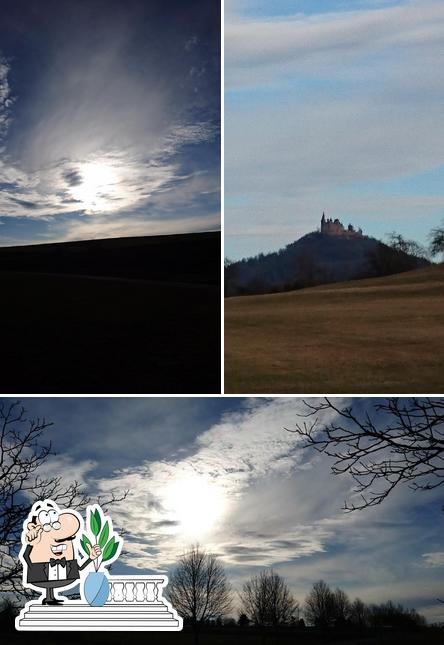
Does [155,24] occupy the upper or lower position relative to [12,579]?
upper

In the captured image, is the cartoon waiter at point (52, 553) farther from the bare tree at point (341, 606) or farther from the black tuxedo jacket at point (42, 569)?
the bare tree at point (341, 606)

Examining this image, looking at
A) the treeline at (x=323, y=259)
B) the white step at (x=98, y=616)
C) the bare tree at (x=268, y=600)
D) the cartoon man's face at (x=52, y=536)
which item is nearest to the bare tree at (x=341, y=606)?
the bare tree at (x=268, y=600)

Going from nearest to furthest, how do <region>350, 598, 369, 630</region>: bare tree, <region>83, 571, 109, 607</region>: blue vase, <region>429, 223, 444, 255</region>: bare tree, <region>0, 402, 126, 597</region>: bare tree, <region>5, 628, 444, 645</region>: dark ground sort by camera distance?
<region>83, 571, 109, 607</region>: blue vase < <region>5, 628, 444, 645</region>: dark ground < <region>350, 598, 369, 630</region>: bare tree < <region>0, 402, 126, 597</region>: bare tree < <region>429, 223, 444, 255</region>: bare tree

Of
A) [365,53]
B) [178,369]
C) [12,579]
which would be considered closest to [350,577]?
[178,369]

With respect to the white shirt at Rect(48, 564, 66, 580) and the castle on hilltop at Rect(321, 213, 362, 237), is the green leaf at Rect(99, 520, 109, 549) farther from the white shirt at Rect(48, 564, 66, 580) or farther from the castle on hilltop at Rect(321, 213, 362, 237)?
the castle on hilltop at Rect(321, 213, 362, 237)

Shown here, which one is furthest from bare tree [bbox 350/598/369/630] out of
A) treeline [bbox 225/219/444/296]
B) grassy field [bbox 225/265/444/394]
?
treeline [bbox 225/219/444/296]

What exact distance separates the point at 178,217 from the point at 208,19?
1.33 metres

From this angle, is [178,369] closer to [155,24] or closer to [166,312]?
[166,312]

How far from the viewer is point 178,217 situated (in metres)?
6.22

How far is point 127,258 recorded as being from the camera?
6.30 m

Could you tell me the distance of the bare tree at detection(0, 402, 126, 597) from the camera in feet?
19.6

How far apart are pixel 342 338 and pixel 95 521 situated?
78.4 inches

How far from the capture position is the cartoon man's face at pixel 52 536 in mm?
5465

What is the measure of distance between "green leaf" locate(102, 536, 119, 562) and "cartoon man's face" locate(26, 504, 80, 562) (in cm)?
20
